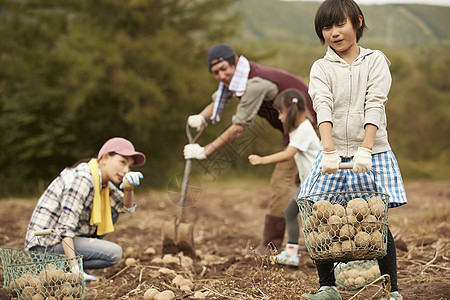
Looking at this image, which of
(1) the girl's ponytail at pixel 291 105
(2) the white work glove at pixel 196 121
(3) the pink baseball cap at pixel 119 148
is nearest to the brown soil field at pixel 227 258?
(2) the white work glove at pixel 196 121

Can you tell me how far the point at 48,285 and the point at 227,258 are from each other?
165cm

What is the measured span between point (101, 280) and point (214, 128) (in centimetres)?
904

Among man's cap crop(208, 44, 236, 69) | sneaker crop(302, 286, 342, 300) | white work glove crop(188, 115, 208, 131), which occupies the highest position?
man's cap crop(208, 44, 236, 69)

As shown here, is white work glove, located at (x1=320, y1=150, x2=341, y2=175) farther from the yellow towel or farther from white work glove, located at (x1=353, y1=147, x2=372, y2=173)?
the yellow towel

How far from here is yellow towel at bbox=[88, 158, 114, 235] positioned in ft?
10.2

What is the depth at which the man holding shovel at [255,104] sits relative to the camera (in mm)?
3811

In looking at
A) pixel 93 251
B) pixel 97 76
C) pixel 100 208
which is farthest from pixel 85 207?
pixel 97 76

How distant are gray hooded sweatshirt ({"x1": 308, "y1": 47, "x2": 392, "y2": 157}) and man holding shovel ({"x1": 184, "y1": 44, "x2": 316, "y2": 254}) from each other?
1.32 meters

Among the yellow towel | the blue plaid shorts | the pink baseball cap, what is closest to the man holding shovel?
the pink baseball cap

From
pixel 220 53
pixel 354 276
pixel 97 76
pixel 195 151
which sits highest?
pixel 97 76

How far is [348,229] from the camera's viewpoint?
6.84 ft

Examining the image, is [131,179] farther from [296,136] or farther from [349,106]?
[349,106]

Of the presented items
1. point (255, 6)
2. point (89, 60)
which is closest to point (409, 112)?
point (255, 6)

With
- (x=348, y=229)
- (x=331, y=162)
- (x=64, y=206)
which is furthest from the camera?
(x=64, y=206)
